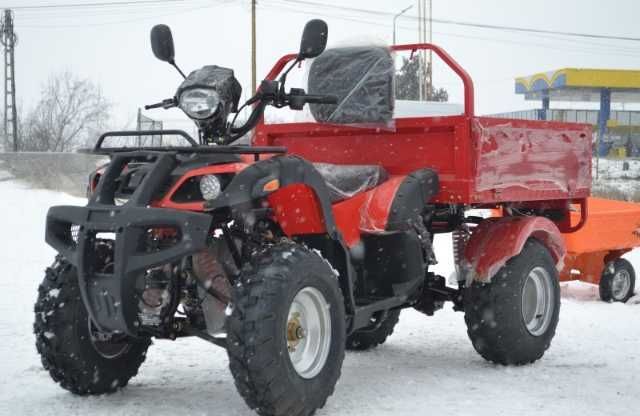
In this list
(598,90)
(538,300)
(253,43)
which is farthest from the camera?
(598,90)

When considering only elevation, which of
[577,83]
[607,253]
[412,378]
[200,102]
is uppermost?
[577,83]

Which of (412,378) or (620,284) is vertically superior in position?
(412,378)

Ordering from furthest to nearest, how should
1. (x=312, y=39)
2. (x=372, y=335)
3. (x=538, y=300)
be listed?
1. (x=372, y=335)
2. (x=538, y=300)
3. (x=312, y=39)

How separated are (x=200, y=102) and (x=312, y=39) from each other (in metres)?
0.68

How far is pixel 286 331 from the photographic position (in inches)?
184

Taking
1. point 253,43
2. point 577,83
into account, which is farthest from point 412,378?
point 577,83

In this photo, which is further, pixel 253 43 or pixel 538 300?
pixel 253 43

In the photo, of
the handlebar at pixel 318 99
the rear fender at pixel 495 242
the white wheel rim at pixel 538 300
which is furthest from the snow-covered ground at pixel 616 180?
the handlebar at pixel 318 99

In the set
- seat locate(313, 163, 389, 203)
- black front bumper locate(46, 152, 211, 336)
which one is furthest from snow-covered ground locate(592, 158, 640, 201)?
black front bumper locate(46, 152, 211, 336)

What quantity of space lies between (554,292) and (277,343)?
3.15 meters

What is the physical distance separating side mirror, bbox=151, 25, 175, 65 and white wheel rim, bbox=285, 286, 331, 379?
1.61 m

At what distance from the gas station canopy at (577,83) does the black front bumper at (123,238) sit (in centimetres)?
4580

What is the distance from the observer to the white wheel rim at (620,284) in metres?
10.8

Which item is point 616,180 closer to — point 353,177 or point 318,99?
point 353,177
